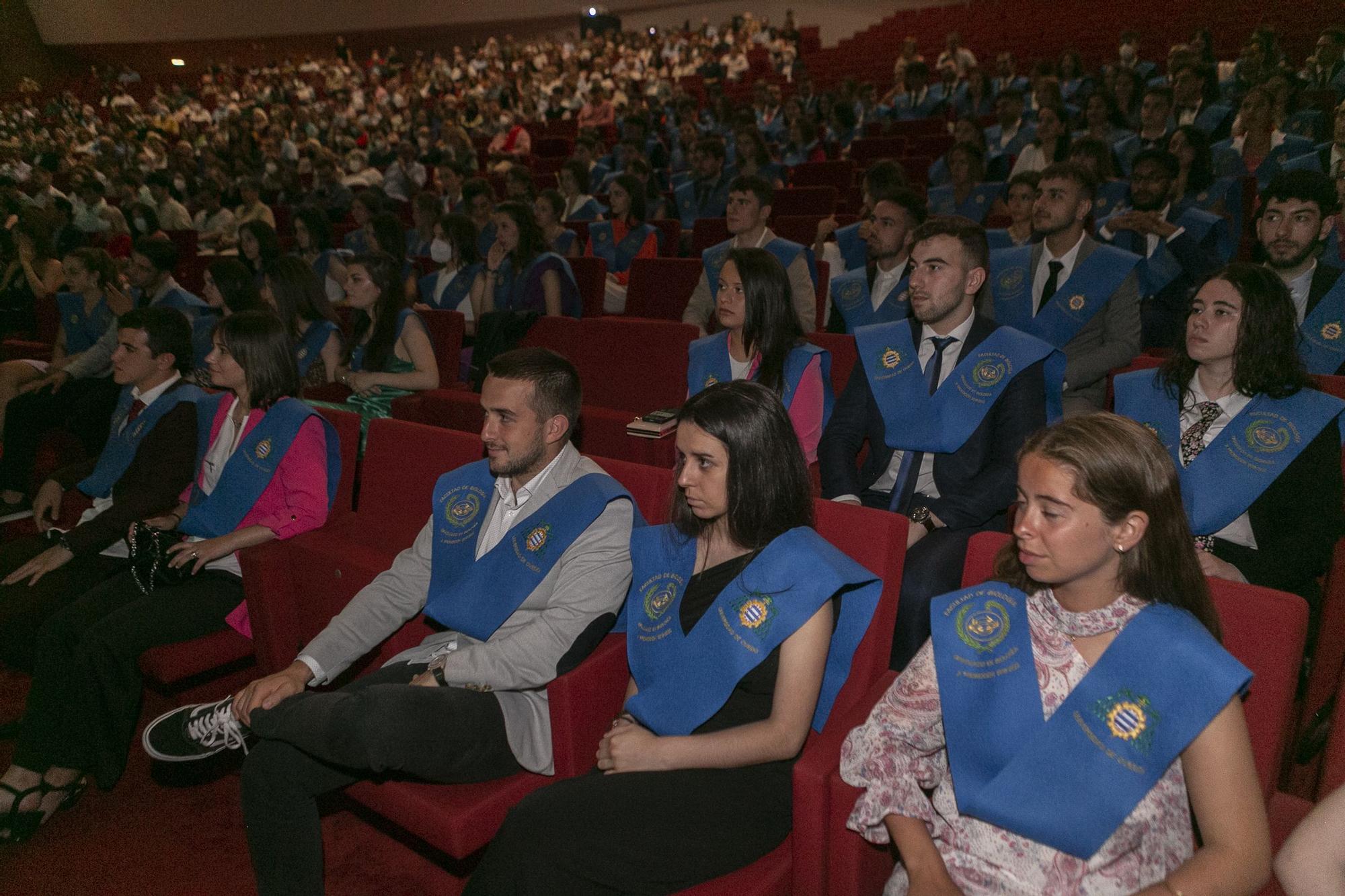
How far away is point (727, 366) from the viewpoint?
2879 mm

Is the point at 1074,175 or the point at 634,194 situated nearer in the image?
the point at 1074,175

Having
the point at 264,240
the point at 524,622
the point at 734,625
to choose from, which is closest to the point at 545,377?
the point at 524,622

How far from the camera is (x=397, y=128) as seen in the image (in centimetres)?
1305

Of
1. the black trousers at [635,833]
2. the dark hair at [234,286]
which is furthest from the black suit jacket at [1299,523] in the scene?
the dark hair at [234,286]

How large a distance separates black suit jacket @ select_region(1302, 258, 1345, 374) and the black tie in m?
0.78

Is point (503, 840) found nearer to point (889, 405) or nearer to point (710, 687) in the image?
point (710, 687)

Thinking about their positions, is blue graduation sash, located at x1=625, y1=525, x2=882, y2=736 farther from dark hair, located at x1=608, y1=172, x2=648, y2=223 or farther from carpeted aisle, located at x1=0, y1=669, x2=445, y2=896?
dark hair, located at x1=608, y1=172, x2=648, y2=223

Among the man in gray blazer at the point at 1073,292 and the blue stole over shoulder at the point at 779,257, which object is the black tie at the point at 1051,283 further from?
the blue stole over shoulder at the point at 779,257

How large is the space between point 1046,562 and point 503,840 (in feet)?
3.19

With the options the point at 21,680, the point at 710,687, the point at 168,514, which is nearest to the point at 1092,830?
the point at 710,687

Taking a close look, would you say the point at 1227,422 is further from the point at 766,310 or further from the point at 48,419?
the point at 48,419

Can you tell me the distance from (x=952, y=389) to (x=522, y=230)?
109 inches

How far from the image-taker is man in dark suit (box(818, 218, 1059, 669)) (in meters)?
2.21

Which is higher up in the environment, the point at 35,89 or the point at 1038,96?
the point at 35,89
